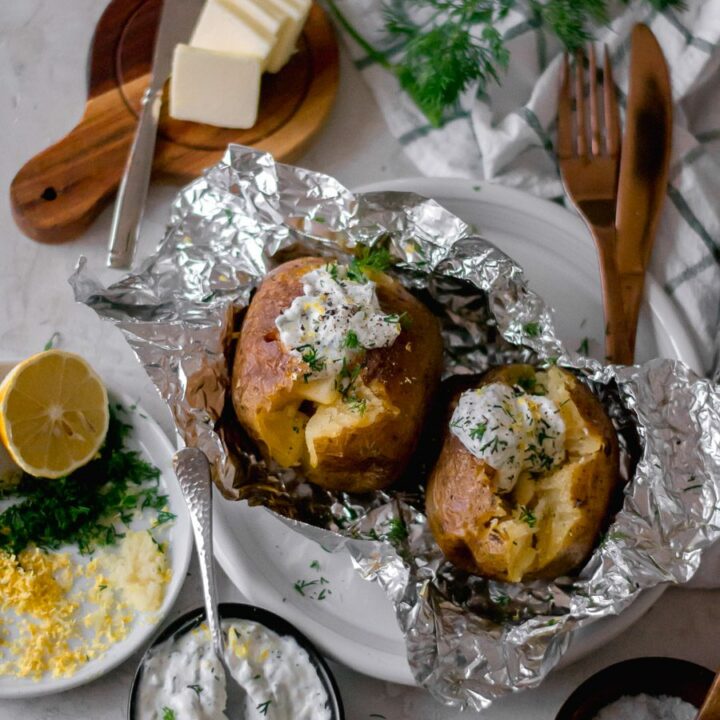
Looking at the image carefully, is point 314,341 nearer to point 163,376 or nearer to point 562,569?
point 163,376

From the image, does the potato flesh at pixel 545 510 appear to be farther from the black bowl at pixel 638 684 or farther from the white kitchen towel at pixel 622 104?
the white kitchen towel at pixel 622 104

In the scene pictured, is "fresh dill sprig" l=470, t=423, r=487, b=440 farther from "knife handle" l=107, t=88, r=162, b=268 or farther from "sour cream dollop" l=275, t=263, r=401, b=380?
"knife handle" l=107, t=88, r=162, b=268

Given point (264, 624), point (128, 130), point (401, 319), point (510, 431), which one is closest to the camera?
point (510, 431)

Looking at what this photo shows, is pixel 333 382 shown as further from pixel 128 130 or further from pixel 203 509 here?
pixel 128 130

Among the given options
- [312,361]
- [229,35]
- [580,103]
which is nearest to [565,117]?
[580,103]

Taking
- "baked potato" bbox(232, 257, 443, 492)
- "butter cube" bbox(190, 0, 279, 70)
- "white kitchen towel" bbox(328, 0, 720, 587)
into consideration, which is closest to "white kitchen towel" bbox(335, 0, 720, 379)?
"white kitchen towel" bbox(328, 0, 720, 587)

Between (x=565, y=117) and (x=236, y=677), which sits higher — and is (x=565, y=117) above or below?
above

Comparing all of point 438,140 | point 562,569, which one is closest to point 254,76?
point 438,140
